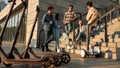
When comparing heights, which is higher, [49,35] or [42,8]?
[42,8]

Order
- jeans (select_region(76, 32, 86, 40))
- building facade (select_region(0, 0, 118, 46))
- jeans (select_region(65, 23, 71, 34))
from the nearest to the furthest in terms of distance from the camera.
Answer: jeans (select_region(76, 32, 86, 40)), jeans (select_region(65, 23, 71, 34)), building facade (select_region(0, 0, 118, 46))

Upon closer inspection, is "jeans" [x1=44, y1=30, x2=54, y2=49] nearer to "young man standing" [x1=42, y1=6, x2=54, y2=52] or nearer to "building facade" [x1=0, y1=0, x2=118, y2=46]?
"young man standing" [x1=42, y1=6, x2=54, y2=52]

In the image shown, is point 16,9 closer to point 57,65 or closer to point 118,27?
point 118,27

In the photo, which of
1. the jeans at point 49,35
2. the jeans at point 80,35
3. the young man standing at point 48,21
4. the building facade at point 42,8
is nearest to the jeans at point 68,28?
the jeans at point 80,35

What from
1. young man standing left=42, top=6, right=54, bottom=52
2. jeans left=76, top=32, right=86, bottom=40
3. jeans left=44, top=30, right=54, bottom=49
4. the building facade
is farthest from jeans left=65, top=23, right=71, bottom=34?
the building facade

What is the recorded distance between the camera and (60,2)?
17.9m

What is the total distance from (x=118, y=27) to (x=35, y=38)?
539 cm

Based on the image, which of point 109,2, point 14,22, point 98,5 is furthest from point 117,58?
point 14,22

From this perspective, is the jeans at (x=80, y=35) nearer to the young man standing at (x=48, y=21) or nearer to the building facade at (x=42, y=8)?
the young man standing at (x=48, y=21)

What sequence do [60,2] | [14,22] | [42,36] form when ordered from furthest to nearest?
[14,22], [60,2], [42,36]

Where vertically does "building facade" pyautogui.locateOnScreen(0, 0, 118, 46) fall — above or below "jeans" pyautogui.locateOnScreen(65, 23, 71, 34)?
above

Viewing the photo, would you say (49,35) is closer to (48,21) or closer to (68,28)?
(48,21)

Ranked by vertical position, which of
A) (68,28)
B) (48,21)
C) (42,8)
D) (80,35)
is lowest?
(80,35)

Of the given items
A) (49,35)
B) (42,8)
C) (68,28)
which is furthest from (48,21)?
(42,8)
